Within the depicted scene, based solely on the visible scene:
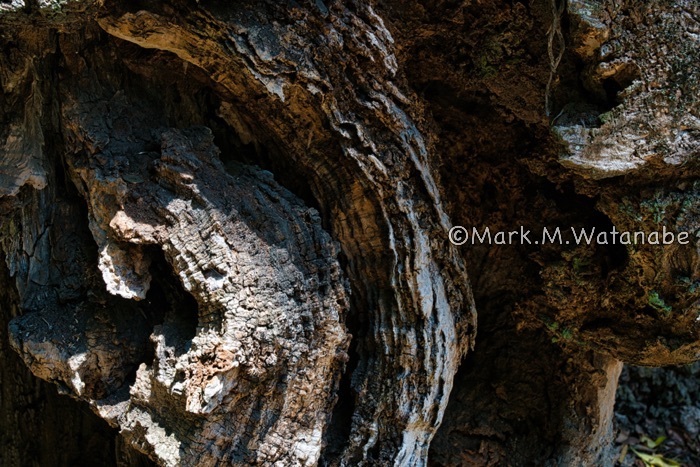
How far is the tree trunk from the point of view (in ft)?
4.25

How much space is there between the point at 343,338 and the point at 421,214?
357 millimetres

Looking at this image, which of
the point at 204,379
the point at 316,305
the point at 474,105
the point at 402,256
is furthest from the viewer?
the point at 474,105

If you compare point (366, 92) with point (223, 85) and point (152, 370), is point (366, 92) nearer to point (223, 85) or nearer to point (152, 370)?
point (223, 85)

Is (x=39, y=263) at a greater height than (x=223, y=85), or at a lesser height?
lesser

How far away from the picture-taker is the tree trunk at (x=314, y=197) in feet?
4.25

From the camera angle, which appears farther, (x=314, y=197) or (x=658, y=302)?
(x=314, y=197)

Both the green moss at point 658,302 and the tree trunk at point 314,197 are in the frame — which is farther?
the green moss at point 658,302

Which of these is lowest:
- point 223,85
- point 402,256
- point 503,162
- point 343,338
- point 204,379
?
point 204,379

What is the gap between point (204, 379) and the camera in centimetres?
126

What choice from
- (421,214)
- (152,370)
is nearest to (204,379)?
(152,370)

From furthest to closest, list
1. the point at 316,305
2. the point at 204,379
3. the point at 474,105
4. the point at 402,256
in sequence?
the point at 474,105 → the point at 402,256 → the point at 316,305 → the point at 204,379

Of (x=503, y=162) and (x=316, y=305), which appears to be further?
(x=503, y=162)

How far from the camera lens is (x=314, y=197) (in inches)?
59.7

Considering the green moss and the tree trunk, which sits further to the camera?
the green moss
